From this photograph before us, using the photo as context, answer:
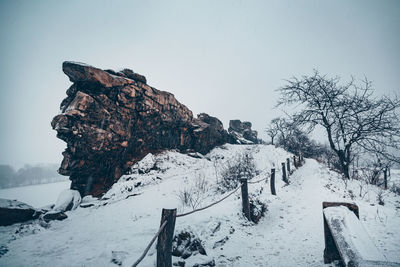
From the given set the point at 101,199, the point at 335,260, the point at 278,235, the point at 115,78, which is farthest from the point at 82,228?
the point at 115,78

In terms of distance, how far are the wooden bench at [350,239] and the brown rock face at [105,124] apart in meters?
11.6

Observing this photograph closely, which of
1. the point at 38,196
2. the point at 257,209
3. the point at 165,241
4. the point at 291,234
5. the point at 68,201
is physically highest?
the point at 165,241

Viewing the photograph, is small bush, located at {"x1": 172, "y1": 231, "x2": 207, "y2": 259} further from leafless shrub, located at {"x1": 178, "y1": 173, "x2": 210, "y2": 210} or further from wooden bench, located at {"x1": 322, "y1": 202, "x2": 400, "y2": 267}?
wooden bench, located at {"x1": 322, "y1": 202, "x2": 400, "y2": 267}

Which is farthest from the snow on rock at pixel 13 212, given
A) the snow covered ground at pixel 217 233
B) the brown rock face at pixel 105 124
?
the brown rock face at pixel 105 124

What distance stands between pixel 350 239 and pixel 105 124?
12.8 metres

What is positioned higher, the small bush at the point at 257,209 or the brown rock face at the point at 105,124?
the brown rock face at the point at 105,124

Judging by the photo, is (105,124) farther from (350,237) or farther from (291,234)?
(350,237)

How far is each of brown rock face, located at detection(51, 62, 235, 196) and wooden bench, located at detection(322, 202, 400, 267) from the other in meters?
11.6

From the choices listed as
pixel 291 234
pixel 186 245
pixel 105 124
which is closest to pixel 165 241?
pixel 186 245

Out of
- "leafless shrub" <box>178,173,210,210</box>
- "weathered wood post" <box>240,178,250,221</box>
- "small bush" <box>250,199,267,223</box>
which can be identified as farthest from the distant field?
"small bush" <box>250,199,267,223</box>

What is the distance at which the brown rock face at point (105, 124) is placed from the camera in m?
9.90

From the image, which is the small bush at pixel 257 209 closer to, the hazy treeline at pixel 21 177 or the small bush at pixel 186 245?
the small bush at pixel 186 245

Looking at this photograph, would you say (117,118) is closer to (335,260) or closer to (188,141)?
(188,141)

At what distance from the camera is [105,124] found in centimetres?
1124
